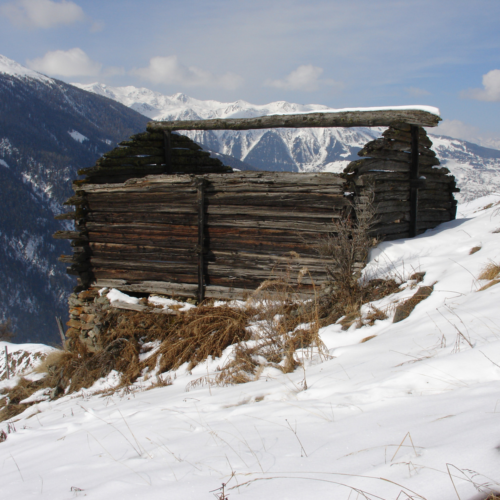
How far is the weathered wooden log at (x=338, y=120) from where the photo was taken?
622 cm

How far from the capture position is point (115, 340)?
619cm

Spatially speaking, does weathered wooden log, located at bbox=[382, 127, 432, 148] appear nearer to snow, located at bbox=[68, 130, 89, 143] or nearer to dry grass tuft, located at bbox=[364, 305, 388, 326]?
dry grass tuft, located at bbox=[364, 305, 388, 326]

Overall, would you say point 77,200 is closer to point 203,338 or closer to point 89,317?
point 89,317

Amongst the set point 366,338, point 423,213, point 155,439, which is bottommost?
point 155,439

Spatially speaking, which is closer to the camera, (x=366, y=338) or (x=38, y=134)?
(x=366, y=338)

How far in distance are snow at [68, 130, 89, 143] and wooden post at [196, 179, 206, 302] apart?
443 feet

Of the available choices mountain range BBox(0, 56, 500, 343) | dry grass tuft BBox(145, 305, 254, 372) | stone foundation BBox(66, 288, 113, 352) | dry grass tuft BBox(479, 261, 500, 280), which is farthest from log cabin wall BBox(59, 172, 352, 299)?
mountain range BBox(0, 56, 500, 343)

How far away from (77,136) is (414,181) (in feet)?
457

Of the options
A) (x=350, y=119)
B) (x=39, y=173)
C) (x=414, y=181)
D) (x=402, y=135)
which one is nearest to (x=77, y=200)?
(x=350, y=119)

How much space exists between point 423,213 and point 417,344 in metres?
5.46

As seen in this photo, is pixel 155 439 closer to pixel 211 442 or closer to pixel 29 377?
Answer: pixel 211 442

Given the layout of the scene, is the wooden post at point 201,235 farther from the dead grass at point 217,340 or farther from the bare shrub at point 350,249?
the bare shrub at point 350,249

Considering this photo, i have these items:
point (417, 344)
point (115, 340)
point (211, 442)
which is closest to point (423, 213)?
point (417, 344)

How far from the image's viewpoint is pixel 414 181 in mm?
6957
